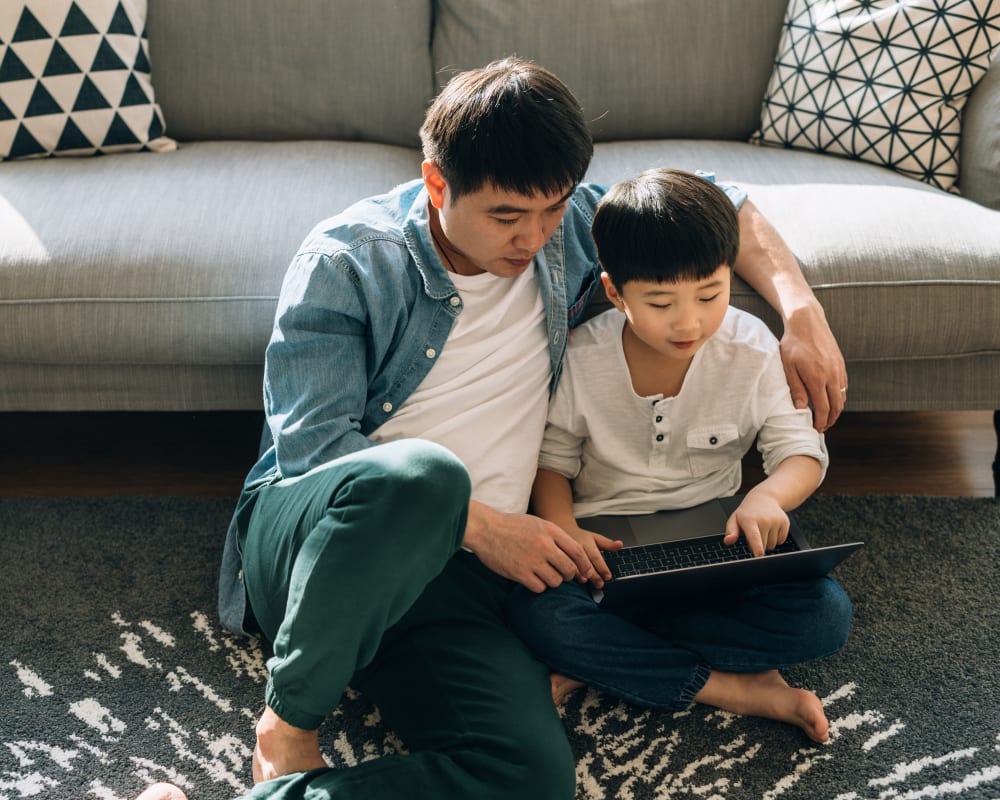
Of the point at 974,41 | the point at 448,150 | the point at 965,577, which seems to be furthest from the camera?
the point at 974,41

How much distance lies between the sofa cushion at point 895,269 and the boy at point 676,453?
19 cm

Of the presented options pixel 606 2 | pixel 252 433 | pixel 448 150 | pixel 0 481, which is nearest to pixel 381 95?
pixel 606 2

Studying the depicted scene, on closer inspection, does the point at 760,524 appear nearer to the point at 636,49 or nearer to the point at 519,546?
the point at 519,546

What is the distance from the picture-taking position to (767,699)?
1250 millimetres

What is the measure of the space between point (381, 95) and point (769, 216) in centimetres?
83

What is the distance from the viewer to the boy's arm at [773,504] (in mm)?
1208

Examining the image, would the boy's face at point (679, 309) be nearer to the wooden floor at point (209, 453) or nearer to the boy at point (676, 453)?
the boy at point (676, 453)

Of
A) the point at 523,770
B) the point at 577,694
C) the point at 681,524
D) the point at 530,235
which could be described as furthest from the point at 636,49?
the point at 523,770

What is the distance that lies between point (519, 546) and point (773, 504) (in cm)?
32

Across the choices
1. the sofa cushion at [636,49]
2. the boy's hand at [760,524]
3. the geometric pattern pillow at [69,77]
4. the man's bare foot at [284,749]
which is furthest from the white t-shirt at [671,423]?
the geometric pattern pillow at [69,77]

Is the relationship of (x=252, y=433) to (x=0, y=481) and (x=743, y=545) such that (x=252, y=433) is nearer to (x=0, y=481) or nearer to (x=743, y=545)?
(x=0, y=481)

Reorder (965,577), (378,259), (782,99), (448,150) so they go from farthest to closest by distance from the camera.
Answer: (782,99), (965,577), (378,259), (448,150)

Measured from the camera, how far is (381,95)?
1.94 m

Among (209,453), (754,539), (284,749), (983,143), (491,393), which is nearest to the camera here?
(284,749)
